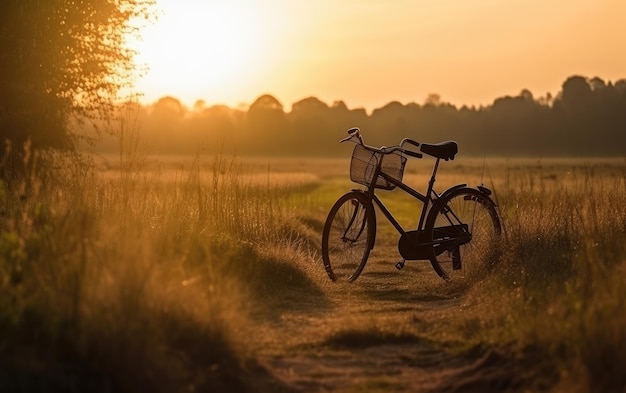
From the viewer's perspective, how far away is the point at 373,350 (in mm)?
6820

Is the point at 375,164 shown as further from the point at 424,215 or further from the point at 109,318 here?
the point at 109,318

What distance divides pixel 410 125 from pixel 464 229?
312 feet

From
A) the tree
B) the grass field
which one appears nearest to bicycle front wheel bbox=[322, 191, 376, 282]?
the grass field

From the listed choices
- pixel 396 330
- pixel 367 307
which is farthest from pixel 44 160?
pixel 396 330

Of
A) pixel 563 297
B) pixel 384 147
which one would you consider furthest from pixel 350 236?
pixel 563 297

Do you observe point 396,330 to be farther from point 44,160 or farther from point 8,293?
point 44,160

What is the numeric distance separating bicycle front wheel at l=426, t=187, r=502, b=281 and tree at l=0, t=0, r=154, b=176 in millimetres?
7986

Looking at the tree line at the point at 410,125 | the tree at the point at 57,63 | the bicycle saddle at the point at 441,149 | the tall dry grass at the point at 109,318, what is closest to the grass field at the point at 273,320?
the tall dry grass at the point at 109,318

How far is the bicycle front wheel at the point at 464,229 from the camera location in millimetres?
9844

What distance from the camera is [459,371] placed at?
20.0 ft

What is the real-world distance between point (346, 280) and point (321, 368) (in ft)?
13.3

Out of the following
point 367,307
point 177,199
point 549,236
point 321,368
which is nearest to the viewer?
point 321,368

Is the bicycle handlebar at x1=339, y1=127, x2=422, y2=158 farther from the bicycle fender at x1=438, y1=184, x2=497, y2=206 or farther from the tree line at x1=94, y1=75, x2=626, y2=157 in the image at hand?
the tree line at x1=94, y1=75, x2=626, y2=157

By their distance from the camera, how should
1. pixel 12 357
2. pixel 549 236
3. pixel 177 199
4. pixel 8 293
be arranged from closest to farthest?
pixel 12 357 < pixel 8 293 < pixel 549 236 < pixel 177 199
